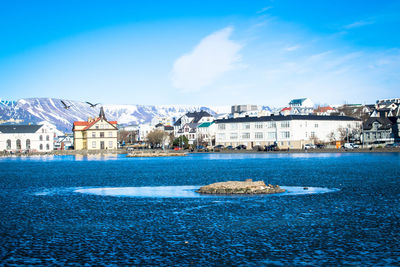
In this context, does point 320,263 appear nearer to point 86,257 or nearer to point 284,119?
point 86,257

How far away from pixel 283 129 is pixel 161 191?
103 meters

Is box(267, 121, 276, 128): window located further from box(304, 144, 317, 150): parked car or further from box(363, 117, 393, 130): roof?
box(363, 117, 393, 130): roof

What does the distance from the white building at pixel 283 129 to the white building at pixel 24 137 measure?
60.5 metres

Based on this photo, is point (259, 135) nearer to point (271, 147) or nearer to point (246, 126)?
point (246, 126)

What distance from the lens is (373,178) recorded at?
4294cm

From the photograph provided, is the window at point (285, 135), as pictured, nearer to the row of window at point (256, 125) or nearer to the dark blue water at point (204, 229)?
the row of window at point (256, 125)

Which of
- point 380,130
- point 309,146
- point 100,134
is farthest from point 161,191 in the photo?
point 100,134

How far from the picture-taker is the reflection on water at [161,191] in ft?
110

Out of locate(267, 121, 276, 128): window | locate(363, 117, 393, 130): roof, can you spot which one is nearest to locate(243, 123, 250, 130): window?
locate(267, 121, 276, 128): window

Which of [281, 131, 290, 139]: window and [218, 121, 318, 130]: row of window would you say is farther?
[218, 121, 318, 130]: row of window

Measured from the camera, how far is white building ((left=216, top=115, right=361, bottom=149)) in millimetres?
135000

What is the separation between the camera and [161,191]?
36.7 m

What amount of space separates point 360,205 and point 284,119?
110 meters

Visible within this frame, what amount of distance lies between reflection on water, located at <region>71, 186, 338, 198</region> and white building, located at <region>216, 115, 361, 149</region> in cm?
9813
